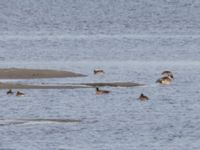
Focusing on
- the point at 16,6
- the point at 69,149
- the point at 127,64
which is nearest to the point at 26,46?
the point at 127,64

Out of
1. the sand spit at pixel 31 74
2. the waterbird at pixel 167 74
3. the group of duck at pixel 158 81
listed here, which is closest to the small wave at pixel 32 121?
the group of duck at pixel 158 81

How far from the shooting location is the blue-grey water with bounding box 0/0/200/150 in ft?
95.9

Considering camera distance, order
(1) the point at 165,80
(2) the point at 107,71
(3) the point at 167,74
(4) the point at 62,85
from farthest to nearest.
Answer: (2) the point at 107,71, (3) the point at 167,74, (1) the point at 165,80, (4) the point at 62,85

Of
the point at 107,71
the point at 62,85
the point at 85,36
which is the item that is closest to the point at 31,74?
the point at 107,71

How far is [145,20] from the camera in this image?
234 feet

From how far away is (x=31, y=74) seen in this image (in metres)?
41.8

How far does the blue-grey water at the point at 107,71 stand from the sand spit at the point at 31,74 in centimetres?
94

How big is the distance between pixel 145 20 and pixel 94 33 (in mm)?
10383

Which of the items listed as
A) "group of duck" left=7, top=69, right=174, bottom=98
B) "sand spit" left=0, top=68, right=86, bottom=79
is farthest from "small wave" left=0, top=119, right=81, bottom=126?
"sand spit" left=0, top=68, right=86, bottom=79

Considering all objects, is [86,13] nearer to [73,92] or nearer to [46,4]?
[46,4]

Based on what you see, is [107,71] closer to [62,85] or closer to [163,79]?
[163,79]

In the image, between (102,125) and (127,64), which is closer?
(102,125)

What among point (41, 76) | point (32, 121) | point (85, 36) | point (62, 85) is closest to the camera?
point (32, 121)

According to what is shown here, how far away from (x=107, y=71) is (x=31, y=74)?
3.03 m
